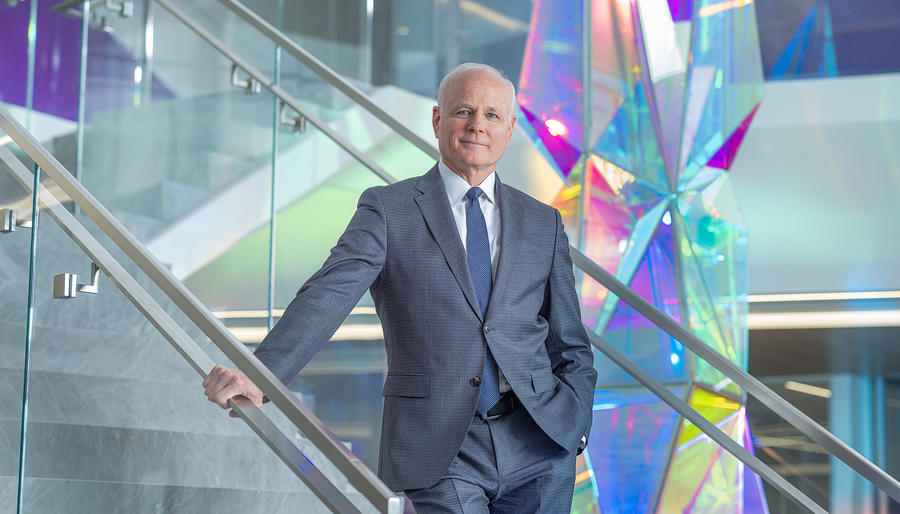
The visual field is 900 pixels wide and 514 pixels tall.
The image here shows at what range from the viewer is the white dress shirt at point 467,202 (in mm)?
1980

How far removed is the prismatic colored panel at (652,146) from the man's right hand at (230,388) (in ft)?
5.77

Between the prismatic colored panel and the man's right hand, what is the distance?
69.3 inches

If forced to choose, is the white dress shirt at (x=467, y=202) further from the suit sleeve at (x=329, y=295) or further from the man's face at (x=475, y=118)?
the suit sleeve at (x=329, y=295)

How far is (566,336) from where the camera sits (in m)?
2.01

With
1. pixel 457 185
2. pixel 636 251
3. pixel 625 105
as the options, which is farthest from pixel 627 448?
pixel 457 185

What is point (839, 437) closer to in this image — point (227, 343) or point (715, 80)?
point (715, 80)

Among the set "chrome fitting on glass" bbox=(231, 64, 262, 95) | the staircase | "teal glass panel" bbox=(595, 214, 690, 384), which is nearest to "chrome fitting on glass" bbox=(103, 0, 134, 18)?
"chrome fitting on glass" bbox=(231, 64, 262, 95)

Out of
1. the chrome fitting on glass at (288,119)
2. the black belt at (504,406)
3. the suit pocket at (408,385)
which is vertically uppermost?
the chrome fitting on glass at (288,119)

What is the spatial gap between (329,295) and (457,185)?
38 centimetres

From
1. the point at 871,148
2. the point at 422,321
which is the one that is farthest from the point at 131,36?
the point at 871,148

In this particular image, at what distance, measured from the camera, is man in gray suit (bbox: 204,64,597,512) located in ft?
5.82

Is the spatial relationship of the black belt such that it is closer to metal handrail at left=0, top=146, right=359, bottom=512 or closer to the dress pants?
the dress pants

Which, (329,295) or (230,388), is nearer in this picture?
(230,388)

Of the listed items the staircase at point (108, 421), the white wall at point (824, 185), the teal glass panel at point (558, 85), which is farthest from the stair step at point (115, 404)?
the white wall at point (824, 185)
